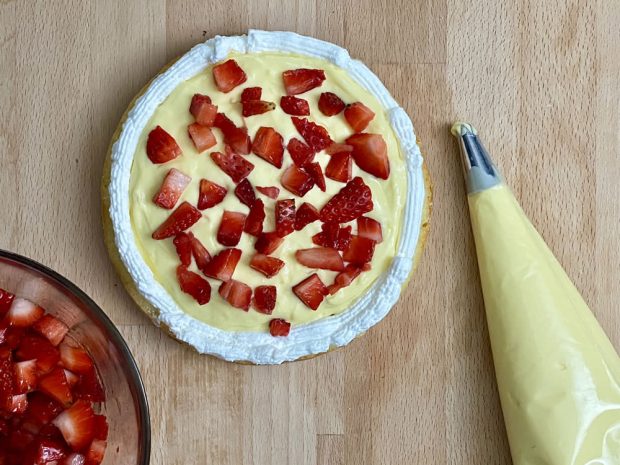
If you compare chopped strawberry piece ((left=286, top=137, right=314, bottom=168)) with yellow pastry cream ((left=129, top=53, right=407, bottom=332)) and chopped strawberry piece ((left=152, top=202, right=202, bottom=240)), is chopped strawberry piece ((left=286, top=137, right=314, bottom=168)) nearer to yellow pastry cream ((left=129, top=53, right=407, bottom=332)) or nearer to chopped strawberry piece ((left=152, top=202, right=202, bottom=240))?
yellow pastry cream ((left=129, top=53, right=407, bottom=332))

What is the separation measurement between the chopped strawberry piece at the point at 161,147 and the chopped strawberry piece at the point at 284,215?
0.79ft

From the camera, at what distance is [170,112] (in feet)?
5.88

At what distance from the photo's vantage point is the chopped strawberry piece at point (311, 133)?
1.77 m

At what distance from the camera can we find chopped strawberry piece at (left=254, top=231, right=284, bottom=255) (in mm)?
1753

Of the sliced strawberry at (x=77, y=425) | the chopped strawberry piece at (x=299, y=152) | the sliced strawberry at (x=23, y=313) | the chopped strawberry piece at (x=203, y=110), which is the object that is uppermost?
the chopped strawberry piece at (x=203, y=110)

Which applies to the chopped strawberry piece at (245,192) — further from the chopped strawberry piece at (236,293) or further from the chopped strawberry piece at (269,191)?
the chopped strawberry piece at (236,293)

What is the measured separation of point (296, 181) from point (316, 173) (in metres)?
0.05

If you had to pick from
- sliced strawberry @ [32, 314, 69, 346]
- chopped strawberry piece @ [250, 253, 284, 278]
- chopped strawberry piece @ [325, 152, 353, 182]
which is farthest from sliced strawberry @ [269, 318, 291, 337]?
sliced strawberry @ [32, 314, 69, 346]

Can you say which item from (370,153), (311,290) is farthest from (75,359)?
(370,153)

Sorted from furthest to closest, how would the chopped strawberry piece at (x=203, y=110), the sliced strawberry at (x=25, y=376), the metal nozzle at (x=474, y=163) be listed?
the metal nozzle at (x=474, y=163), the chopped strawberry piece at (x=203, y=110), the sliced strawberry at (x=25, y=376)

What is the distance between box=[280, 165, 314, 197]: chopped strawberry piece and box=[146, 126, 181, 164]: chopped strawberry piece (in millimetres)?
230

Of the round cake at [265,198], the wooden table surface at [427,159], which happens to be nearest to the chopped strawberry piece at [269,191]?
the round cake at [265,198]

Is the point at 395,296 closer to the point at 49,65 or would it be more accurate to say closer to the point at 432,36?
the point at 432,36

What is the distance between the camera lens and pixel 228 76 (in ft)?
5.85
